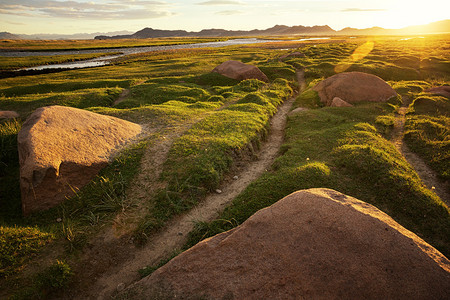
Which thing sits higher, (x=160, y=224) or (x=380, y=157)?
(x=380, y=157)

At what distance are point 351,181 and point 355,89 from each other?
19.2 metres

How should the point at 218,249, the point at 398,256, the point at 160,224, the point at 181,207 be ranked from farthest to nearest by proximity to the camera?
the point at 181,207, the point at 160,224, the point at 218,249, the point at 398,256

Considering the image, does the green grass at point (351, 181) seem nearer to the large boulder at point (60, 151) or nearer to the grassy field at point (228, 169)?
the grassy field at point (228, 169)

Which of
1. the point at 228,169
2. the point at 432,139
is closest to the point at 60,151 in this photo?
the point at 228,169

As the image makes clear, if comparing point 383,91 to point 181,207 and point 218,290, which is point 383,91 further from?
point 218,290

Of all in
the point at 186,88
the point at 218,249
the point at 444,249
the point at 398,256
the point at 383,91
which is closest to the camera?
the point at 398,256

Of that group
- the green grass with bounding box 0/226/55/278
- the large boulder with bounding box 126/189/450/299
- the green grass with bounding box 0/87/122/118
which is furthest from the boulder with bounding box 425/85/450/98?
the green grass with bounding box 0/87/122/118

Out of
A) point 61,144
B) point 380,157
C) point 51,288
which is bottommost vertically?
point 51,288

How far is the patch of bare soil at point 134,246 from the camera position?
26.8 feet

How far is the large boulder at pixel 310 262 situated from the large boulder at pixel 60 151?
7552 mm

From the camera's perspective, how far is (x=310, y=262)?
19.5 ft

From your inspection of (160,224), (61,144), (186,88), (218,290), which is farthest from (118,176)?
(186,88)

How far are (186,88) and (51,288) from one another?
2805 cm

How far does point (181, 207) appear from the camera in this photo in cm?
1152
